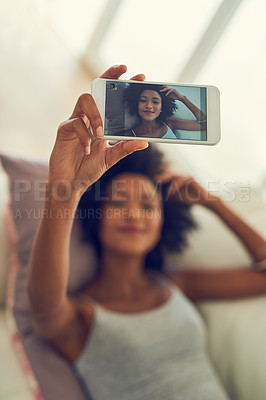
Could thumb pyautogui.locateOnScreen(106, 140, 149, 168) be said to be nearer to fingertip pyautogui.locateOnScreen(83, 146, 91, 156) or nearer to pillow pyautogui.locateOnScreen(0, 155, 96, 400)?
fingertip pyautogui.locateOnScreen(83, 146, 91, 156)

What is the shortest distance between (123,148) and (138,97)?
0.05 m

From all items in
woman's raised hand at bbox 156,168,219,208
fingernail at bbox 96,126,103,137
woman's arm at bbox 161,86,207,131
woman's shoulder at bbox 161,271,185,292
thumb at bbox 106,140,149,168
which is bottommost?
woman's shoulder at bbox 161,271,185,292

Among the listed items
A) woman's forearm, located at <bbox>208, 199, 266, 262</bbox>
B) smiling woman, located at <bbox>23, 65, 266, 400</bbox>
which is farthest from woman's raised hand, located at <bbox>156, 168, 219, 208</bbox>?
woman's forearm, located at <bbox>208, 199, 266, 262</bbox>

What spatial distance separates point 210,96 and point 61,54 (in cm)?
49

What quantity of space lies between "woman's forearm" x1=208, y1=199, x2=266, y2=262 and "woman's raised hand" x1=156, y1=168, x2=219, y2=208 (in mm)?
131

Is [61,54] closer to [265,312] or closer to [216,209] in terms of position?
[216,209]

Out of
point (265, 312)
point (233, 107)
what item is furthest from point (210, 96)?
point (265, 312)

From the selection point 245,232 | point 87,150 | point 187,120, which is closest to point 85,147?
point 87,150

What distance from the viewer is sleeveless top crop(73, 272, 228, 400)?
0.58 meters

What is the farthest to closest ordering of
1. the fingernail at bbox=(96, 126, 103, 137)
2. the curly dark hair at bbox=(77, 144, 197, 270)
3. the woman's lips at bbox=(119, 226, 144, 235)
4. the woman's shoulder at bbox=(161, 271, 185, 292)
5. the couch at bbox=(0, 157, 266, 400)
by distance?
the woman's shoulder at bbox=(161, 271, 185, 292)
the woman's lips at bbox=(119, 226, 144, 235)
the couch at bbox=(0, 157, 266, 400)
the curly dark hair at bbox=(77, 144, 197, 270)
the fingernail at bbox=(96, 126, 103, 137)

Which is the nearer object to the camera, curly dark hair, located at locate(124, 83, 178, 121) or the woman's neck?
curly dark hair, located at locate(124, 83, 178, 121)

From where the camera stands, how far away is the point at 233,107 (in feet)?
1.83

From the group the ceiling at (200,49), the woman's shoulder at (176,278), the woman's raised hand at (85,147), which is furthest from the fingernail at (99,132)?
the woman's shoulder at (176,278)

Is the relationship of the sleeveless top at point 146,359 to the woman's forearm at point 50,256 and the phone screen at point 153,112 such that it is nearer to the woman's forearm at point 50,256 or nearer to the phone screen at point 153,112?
the woman's forearm at point 50,256
